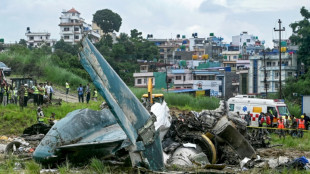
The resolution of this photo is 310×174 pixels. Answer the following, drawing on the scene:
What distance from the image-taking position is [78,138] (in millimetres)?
12156

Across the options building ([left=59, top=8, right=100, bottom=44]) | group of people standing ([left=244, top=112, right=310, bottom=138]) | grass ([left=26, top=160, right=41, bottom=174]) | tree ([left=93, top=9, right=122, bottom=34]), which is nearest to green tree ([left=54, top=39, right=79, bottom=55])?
tree ([left=93, top=9, right=122, bottom=34])

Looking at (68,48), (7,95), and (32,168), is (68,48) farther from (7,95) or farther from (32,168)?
(32,168)

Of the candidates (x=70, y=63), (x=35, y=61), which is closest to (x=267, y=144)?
(x=35, y=61)

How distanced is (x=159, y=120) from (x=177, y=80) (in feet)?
217

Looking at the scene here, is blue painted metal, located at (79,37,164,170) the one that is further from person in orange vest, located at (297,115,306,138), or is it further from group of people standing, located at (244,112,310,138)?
person in orange vest, located at (297,115,306,138)

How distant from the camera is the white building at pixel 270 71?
78619mm

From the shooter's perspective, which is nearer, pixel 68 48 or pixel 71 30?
pixel 68 48

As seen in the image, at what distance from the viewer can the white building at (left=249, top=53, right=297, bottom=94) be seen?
258 feet

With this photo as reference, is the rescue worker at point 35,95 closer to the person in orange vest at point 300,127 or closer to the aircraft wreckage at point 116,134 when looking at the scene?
the person in orange vest at point 300,127

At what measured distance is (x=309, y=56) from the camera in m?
71.5

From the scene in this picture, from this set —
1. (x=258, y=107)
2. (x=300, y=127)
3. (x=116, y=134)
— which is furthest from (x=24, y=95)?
(x=116, y=134)

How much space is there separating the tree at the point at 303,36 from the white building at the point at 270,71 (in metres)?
3.45

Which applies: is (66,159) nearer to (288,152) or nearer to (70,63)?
(288,152)

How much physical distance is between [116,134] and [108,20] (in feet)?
327
